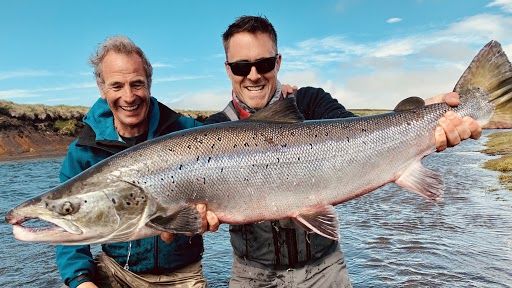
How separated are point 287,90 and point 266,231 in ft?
4.47

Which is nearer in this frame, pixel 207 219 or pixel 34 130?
pixel 207 219

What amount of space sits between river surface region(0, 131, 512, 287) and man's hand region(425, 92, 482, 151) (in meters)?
4.18

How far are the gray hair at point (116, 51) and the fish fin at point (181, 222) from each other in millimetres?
1841

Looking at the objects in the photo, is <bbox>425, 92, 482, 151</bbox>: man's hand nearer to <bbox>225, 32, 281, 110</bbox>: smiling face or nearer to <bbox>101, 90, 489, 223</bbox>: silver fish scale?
<bbox>101, 90, 489, 223</bbox>: silver fish scale

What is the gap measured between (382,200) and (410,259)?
6635mm

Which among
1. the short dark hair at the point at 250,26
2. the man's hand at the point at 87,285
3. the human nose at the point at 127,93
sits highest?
the short dark hair at the point at 250,26

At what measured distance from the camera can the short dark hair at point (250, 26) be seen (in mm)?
4230

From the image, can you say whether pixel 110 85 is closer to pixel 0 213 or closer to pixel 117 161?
pixel 117 161

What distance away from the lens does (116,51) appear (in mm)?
4891

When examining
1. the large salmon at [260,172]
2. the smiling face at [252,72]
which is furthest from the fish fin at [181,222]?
the smiling face at [252,72]

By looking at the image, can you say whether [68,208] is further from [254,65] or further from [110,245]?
[254,65]

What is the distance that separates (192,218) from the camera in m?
3.74

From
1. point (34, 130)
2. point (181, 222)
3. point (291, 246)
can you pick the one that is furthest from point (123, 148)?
point (34, 130)

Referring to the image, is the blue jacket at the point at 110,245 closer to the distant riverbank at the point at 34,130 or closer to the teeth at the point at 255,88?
the teeth at the point at 255,88
